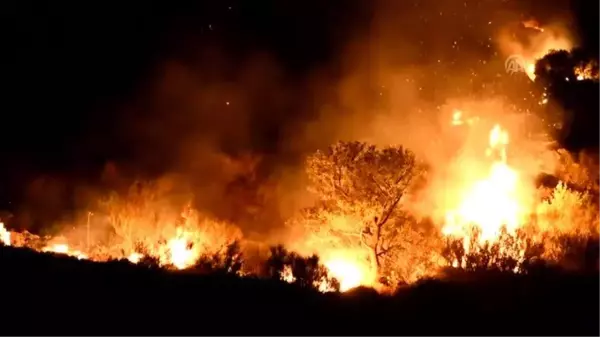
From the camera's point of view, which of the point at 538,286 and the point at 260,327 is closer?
the point at 260,327

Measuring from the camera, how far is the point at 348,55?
26953mm

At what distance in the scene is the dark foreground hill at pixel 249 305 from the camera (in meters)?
7.82

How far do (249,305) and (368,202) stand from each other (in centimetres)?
685

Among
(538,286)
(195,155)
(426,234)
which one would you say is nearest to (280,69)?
(195,155)

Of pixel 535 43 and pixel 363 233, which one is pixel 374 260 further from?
pixel 535 43

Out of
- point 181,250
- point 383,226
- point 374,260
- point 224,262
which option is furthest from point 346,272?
point 181,250

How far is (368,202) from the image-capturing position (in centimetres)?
1522

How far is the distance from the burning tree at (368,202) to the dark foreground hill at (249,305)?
4.36 m

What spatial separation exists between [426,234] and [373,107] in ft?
30.5

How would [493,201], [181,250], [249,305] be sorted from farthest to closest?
[493,201] → [181,250] → [249,305]

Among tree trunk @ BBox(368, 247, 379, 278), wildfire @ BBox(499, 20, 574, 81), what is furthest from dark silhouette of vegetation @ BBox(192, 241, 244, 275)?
wildfire @ BBox(499, 20, 574, 81)

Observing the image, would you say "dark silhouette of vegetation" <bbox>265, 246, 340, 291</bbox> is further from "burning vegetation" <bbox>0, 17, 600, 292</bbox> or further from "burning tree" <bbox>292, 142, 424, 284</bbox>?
"burning tree" <bbox>292, 142, 424, 284</bbox>

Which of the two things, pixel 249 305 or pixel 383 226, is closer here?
pixel 249 305

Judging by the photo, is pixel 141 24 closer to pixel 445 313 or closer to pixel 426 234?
pixel 426 234
